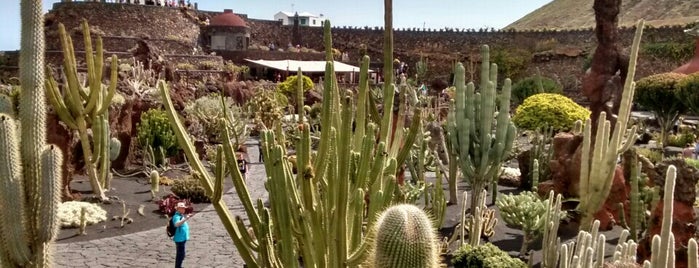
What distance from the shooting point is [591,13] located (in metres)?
69.1

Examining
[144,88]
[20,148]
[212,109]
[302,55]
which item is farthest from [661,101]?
[302,55]

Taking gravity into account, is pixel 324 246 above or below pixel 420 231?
below

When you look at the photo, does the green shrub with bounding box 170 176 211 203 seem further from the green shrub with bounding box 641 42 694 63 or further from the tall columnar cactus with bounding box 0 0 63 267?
the green shrub with bounding box 641 42 694 63

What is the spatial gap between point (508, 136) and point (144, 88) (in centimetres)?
1124

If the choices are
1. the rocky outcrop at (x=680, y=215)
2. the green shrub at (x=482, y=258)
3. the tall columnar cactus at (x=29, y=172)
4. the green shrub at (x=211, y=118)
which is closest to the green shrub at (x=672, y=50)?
the green shrub at (x=211, y=118)

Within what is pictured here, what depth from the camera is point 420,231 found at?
3.28 m

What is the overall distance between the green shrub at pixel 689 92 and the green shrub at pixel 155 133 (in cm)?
1372

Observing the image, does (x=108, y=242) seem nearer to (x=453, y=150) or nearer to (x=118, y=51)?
(x=453, y=150)

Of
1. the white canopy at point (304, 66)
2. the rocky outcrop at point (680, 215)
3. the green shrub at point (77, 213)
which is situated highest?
the white canopy at point (304, 66)

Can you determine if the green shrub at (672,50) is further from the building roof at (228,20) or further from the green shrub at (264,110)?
the building roof at (228,20)

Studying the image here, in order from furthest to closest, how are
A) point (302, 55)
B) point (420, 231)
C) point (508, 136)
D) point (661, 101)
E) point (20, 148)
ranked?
point (302, 55) → point (661, 101) → point (508, 136) → point (20, 148) → point (420, 231)

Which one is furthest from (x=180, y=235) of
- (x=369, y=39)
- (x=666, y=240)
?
(x=369, y=39)

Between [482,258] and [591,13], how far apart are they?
2665 inches

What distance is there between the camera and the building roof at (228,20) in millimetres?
43188
